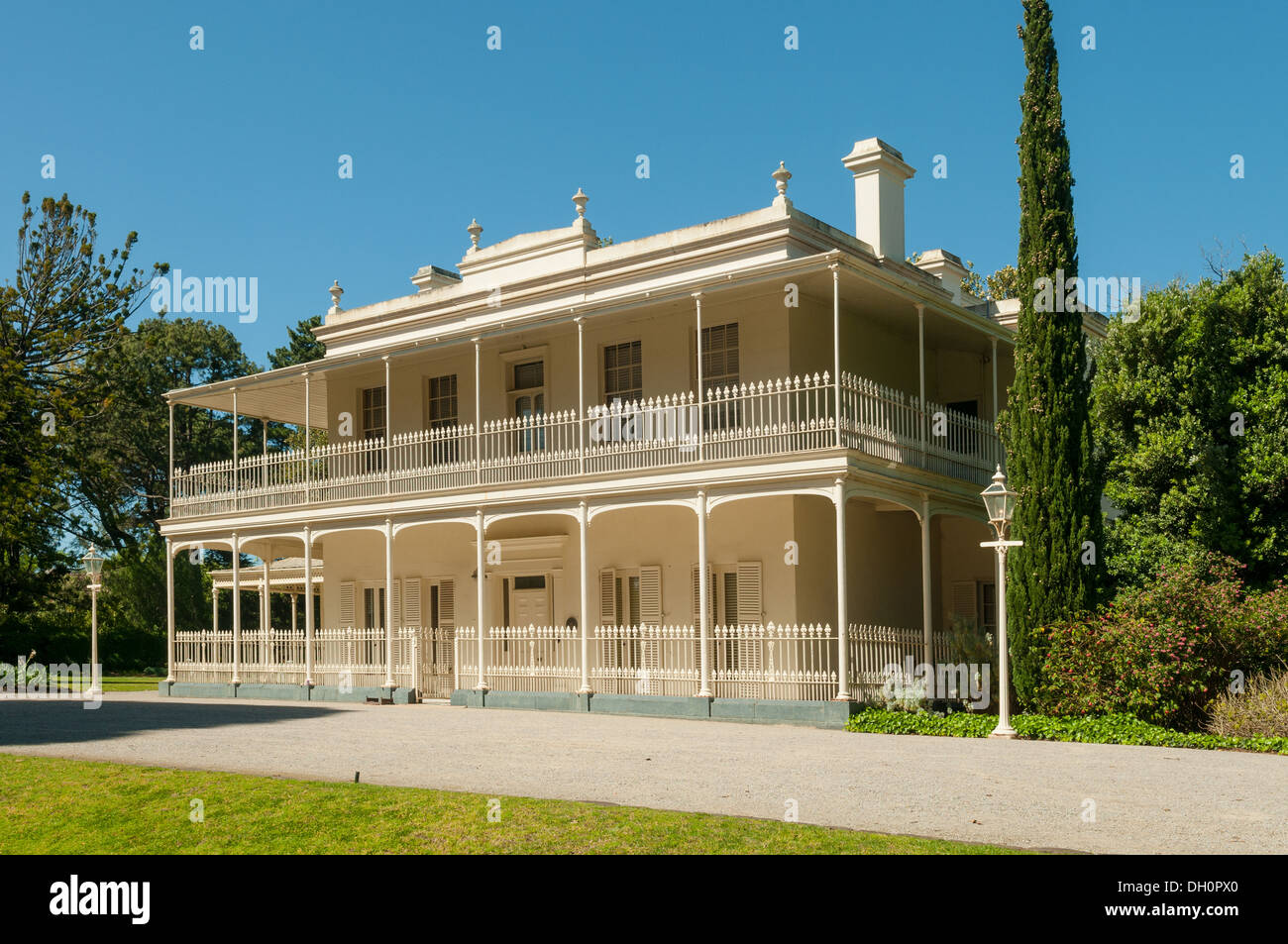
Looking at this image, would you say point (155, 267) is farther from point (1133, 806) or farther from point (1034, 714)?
point (1133, 806)

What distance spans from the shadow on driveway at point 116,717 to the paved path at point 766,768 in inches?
3.0

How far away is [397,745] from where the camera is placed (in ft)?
44.3

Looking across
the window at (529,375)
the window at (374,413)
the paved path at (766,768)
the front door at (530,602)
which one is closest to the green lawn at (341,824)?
the paved path at (766,768)

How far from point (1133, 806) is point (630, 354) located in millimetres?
13558

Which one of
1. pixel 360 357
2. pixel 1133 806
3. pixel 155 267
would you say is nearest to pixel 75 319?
pixel 155 267

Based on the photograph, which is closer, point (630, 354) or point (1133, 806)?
point (1133, 806)

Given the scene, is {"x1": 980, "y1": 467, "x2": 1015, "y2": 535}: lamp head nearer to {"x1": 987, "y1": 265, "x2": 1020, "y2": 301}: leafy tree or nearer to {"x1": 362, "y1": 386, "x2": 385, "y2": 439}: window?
{"x1": 362, "y1": 386, "x2": 385, "y2": 439}: window

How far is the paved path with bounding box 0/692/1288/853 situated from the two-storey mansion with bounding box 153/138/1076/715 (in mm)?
3199

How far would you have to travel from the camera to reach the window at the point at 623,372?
2144 cm

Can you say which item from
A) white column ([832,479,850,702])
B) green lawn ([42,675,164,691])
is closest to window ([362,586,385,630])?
green lawn ([42,675,164,691])

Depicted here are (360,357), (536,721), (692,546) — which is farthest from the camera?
(360,357)

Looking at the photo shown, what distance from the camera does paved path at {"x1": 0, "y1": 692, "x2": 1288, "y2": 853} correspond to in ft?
28.9

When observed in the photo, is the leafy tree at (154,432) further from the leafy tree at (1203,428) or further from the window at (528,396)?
the leafy tree at (1203,428)

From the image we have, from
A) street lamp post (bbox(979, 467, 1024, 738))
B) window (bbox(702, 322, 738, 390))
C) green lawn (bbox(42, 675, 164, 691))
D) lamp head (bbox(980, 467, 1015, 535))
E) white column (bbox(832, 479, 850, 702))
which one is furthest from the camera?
green lawn (bbox(42, 675, 164, 691))
